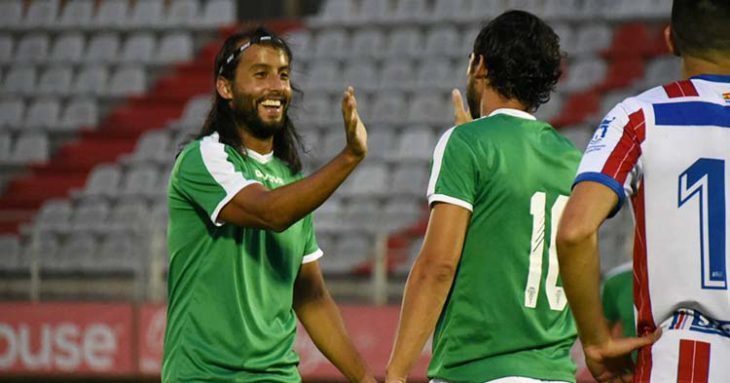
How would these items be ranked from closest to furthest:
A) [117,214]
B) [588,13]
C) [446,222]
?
[446,222] → [117,214] → [588,13]

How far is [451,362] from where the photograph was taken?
4.47 m

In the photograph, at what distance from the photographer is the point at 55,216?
54.6ft

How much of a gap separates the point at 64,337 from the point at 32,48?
7134 mm

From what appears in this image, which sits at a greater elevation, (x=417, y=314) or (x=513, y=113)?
(x=513, y=113)

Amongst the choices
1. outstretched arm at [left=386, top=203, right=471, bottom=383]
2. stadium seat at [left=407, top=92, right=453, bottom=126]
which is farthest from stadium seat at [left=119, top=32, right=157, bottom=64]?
outstretched arm at [left=386, top=203, right=471, bottom=383]

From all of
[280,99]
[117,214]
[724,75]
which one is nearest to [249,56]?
[280,99]

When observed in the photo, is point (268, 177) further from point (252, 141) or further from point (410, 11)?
point (410, 11)

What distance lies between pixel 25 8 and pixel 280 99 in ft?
53.5

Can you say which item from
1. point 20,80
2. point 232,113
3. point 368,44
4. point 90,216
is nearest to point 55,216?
point 90,216

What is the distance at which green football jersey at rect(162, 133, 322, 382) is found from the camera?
15.6ft

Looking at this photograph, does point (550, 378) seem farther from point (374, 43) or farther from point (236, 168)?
point (374, 43)

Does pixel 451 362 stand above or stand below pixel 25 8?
below

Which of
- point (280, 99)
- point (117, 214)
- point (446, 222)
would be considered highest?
point (280, 99)

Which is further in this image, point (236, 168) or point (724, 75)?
point (236, 168)
